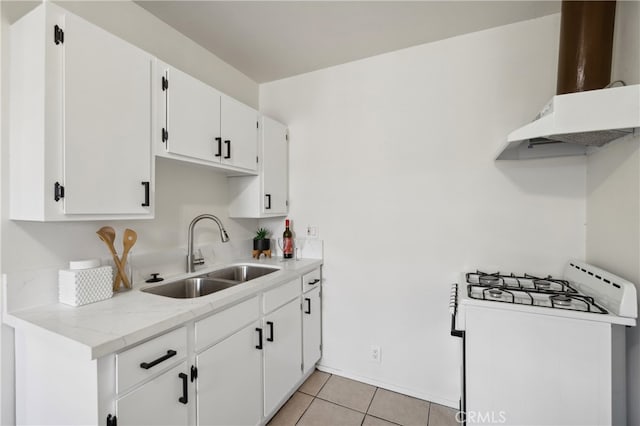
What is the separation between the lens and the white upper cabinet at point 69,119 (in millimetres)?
1086

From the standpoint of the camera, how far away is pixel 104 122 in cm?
123

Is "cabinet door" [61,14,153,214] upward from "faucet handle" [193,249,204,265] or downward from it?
upward

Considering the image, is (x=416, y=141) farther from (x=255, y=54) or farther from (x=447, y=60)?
(x=255, y=54)

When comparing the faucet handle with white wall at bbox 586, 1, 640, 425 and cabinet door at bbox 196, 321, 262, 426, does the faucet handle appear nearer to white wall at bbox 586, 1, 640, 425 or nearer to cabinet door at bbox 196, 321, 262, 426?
cabinet door at bbox 196, 321, 262, 426

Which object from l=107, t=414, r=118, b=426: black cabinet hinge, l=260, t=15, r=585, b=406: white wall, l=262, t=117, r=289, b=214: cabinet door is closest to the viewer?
l=107, t=414, r=118, b=426: black cabinet hinge

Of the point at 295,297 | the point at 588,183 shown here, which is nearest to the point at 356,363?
the point at 295,297

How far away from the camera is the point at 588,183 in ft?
5.37

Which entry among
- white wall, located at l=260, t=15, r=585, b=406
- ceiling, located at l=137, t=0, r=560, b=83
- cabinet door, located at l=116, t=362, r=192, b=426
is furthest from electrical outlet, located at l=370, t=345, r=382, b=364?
ceiling, located at l=137, t=0, r=560, b=83

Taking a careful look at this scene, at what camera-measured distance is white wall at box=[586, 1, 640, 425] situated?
1.17 meters

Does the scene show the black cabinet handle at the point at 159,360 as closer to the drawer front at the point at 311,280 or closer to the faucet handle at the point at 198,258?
the faucet handle at the point at 198,258

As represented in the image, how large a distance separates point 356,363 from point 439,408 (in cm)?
63

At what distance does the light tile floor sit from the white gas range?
72cm

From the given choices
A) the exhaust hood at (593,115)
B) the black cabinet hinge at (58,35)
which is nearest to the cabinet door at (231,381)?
the black cabinet hinge at (58,35)

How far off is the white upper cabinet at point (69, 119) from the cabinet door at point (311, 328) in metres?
1.36
